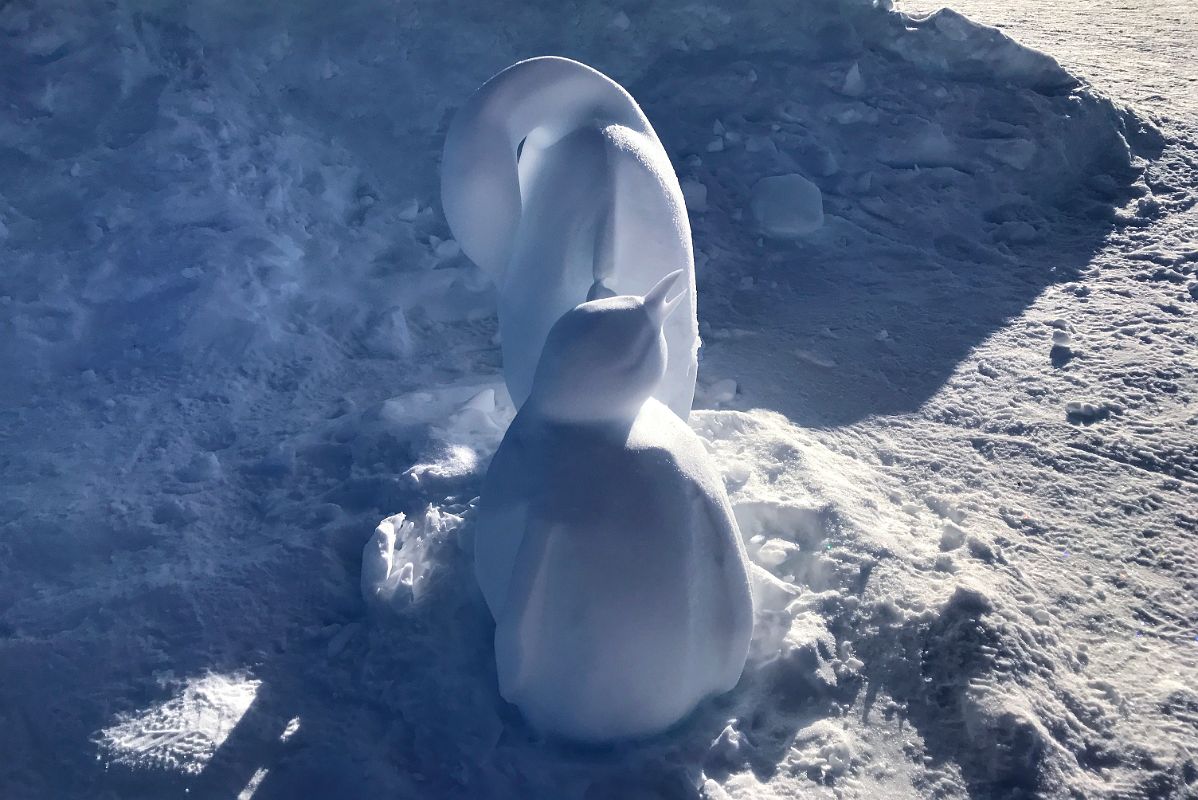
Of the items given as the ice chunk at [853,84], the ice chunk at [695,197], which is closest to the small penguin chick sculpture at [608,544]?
the ice chunk at [695,197]

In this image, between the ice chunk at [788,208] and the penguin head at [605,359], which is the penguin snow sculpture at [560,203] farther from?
the ice chunk at [788,208]

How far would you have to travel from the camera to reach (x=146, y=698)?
2.53 metres

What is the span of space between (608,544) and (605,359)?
40cm

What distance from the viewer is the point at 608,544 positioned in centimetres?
213

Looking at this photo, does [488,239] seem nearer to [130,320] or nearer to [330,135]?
[130,320]

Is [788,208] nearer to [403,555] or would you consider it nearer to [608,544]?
[403,555]

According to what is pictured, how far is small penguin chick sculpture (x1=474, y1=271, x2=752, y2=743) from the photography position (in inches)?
84.1

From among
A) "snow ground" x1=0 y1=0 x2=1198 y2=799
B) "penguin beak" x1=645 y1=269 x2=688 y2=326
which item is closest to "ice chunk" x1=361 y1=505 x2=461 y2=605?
"snow ground" x1=0 y1=0 x2=1198 y2=799

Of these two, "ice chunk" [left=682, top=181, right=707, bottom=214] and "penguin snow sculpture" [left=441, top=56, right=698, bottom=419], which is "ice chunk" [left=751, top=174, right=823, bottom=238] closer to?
"ice chunk" [left=682, top=181, right=707, bottom=214]

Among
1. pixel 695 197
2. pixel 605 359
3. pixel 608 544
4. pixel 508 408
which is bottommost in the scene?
pixel 508 408

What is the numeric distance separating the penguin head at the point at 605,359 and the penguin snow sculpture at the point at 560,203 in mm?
360

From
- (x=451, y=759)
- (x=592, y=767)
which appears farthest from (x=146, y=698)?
(x=592, y=767)

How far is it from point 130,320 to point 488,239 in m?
1.78

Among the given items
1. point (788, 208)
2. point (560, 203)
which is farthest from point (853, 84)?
point (560, 203)
